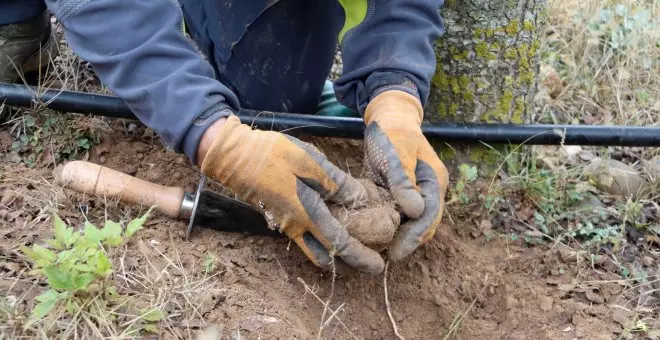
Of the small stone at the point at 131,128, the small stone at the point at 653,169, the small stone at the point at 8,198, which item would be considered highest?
the small stone at the point at 8,198

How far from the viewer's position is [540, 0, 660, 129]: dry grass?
2.74m

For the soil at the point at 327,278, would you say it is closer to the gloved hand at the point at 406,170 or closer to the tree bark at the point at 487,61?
the gloved hand at the point at 406,170

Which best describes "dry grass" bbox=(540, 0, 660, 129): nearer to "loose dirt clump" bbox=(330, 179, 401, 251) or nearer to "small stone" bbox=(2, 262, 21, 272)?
"loose dirt clump" bbox=(330, 179, 401, 251)

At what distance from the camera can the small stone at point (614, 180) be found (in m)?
2.25

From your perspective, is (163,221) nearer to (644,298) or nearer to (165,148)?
(165,148)

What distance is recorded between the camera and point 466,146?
85.9 inches

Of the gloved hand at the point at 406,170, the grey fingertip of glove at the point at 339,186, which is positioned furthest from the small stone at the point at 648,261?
the grey fingertip of glove at the point at 339,186

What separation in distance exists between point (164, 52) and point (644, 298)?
1471mm

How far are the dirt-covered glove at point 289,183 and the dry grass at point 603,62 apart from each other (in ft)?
4.75

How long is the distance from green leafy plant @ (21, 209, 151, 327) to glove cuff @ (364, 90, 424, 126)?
780mm

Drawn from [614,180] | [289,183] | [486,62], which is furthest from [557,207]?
[289,183]

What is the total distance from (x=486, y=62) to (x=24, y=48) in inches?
59.6

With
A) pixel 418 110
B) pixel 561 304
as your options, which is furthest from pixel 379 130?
pixel 561 304

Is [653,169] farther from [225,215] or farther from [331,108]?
[225,215]
